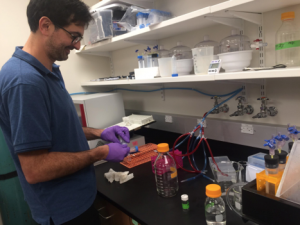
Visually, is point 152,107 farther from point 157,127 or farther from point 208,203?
point 208,203

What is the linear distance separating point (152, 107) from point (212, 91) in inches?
29.6

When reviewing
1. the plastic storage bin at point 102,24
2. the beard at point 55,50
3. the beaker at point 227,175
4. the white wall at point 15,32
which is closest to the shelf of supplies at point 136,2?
the plastic storage bin at point 102,24

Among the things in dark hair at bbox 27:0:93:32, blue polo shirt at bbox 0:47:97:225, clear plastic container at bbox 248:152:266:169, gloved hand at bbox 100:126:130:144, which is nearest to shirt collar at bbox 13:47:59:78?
blue polo shirt at bbox 0:47:97:225

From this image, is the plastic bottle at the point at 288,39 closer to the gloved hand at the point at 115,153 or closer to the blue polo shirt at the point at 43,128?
the gloved hand at the point at 115,153

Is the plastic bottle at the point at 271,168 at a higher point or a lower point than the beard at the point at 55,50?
lower

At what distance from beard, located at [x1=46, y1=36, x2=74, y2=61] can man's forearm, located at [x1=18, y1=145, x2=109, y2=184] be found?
1.45 feet

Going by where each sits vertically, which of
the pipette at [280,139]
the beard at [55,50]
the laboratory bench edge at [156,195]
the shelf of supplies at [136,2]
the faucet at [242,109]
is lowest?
the laboratory bench edge at [156,195]

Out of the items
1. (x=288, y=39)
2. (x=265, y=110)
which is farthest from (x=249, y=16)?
(x=265, y=110)

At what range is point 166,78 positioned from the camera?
1438 millimetres

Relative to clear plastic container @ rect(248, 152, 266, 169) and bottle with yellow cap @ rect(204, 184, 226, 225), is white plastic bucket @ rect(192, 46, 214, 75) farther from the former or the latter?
bottle with yellow cap @ rect(204, 184, 226, 225)

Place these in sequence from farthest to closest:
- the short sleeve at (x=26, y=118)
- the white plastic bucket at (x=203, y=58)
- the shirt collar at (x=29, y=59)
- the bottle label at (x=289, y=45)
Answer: the white plastic bucket at (x=203, y=58), the bottle label at (x=289, y=45), the shirt collar at (x=29, y=59), the short sleeve at (x=26, y=118)

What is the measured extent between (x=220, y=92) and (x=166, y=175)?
806 millimetres

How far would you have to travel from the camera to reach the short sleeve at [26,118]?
775 mm

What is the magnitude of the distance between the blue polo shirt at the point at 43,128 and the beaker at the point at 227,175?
2.17 ft
